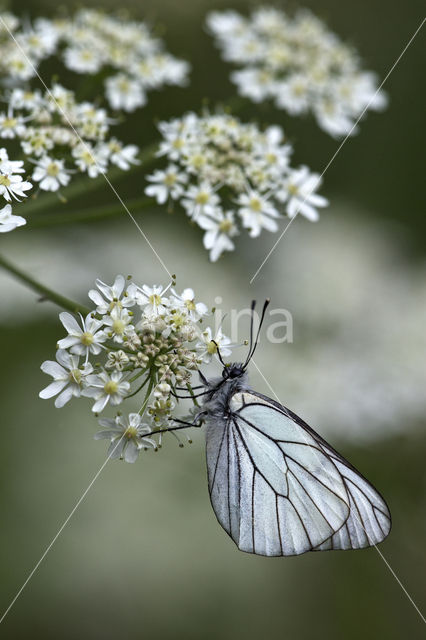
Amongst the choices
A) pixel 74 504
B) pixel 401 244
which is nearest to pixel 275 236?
pixel 401 244

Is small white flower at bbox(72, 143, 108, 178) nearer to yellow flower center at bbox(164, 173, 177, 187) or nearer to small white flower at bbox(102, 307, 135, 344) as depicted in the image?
yellow flower center at bbox(164, 173, 177, 187)

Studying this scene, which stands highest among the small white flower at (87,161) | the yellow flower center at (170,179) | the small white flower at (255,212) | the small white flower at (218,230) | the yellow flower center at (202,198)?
the small white flower at (255,212)

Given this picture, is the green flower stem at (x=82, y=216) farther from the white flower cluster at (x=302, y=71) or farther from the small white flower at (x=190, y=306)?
the white flower cluster at (x=302, y=71)

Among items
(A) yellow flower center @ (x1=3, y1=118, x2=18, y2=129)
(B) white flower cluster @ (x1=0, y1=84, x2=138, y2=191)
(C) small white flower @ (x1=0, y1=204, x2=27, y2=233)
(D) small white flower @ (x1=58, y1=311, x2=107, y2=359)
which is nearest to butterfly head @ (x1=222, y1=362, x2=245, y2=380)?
(D) small white flower @ (x1=58, y1=311, x2=107, y2=359)

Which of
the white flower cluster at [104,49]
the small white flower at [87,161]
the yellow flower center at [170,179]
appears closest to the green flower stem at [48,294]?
the small white flower at [87,161]

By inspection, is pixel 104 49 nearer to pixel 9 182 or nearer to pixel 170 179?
pixel 170 179
